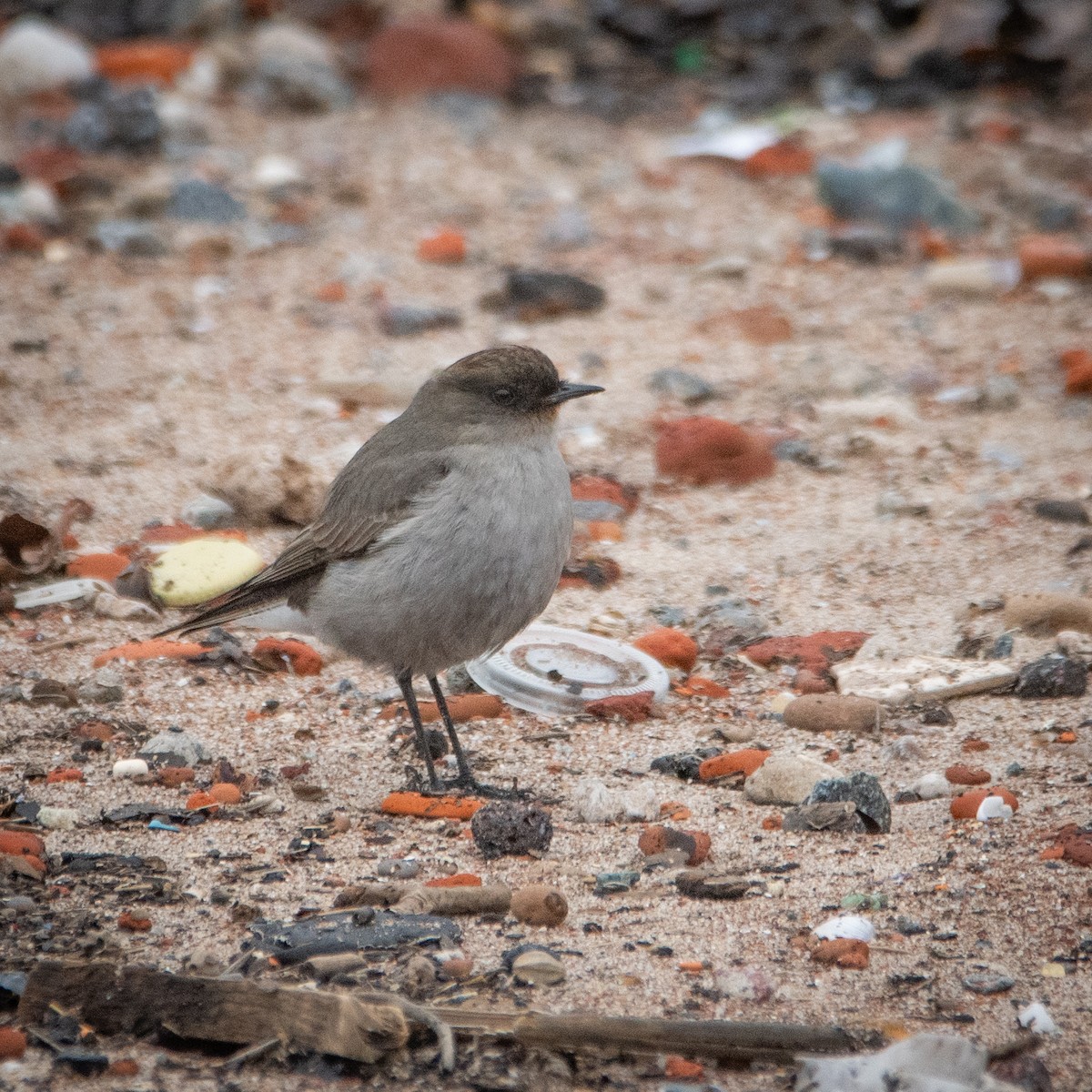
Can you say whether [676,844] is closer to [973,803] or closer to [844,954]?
[844,954]

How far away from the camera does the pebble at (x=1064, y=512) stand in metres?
6.78

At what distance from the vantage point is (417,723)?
17.3ft

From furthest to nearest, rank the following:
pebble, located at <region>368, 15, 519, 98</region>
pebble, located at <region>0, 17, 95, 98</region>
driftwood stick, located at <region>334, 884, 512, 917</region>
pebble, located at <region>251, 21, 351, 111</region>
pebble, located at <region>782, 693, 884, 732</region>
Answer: pebble, located at <region>368, 15, 519, 98</region>, pebble, located at <region>251, 21, 351, 111</region>, pebble, located at <region>0, 17, 95, 98</region>, pebble, located at <region>782, 693, 884, 732</region>, driftwood stick, located at <region>334, 884, 512, 917</region>

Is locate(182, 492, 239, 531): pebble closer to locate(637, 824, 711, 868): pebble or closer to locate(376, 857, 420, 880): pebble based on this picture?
locate(376, 857, 420, 880): pebble

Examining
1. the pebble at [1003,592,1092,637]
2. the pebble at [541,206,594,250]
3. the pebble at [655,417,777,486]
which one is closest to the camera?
the pebble at [1003,592,1092,637]

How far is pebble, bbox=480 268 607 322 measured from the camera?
29.2ft

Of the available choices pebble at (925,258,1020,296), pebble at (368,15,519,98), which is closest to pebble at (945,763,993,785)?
pebble at (925,258,1020,296)

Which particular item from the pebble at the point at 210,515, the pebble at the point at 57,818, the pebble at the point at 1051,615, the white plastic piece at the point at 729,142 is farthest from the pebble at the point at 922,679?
the white plastic piece at the point at 729,142

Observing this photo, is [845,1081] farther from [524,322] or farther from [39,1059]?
[524,322]

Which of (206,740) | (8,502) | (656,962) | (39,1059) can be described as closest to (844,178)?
(8,502)

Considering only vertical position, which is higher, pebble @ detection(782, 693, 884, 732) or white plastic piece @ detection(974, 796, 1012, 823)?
white plastic piece @ detection(974, 796, 1012, 823)

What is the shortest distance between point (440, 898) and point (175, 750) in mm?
1349

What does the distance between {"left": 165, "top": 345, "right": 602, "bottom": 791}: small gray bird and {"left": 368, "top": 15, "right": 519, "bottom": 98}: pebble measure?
6895 millimetres

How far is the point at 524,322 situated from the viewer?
8.84m
